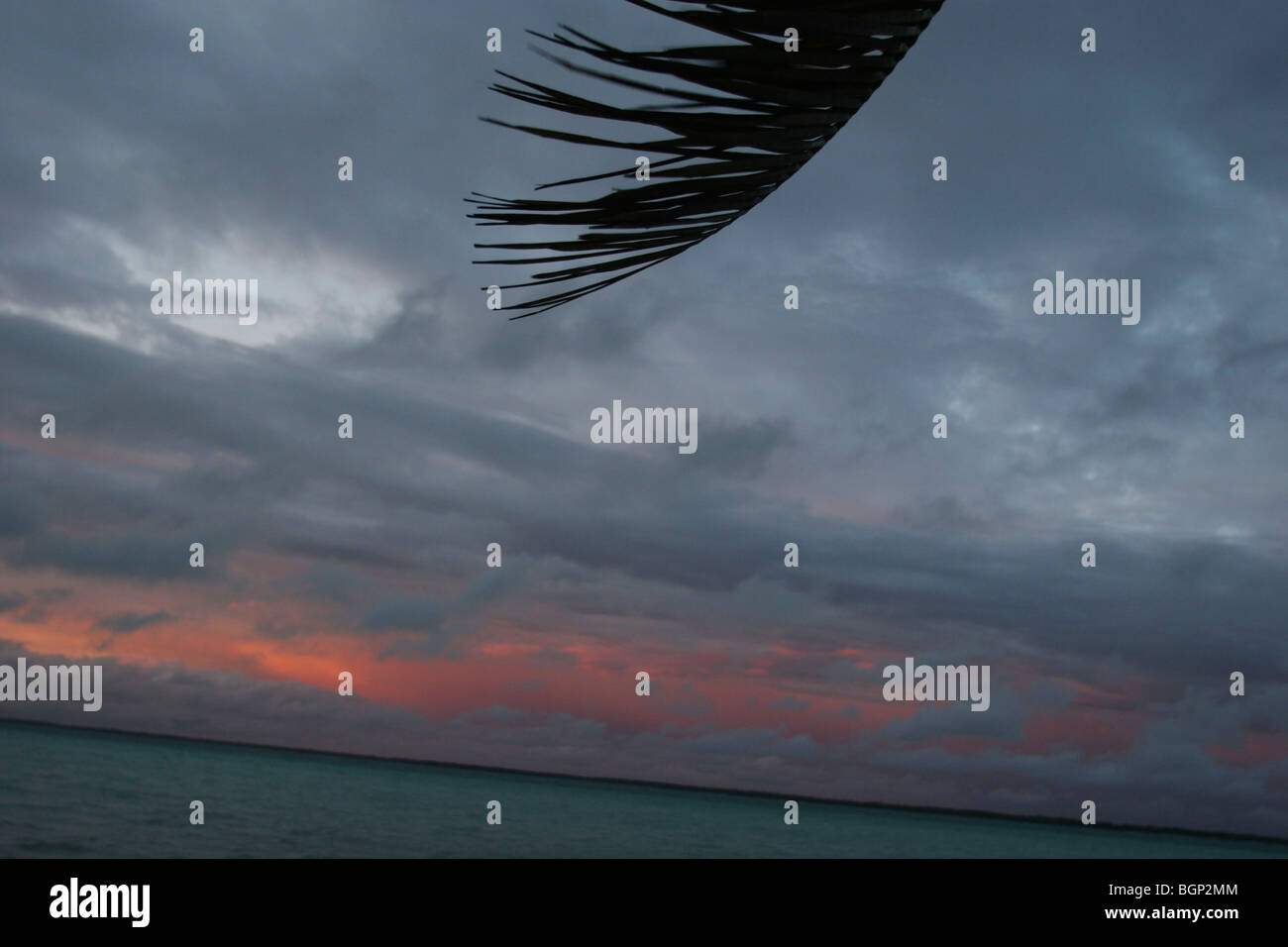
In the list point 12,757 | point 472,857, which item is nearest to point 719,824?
point 472,857

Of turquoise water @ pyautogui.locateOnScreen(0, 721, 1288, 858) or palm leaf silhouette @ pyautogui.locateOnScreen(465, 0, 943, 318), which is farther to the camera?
turquoise water @ pyautogui.locateOnScreen(0, 721, 1288, 858)
